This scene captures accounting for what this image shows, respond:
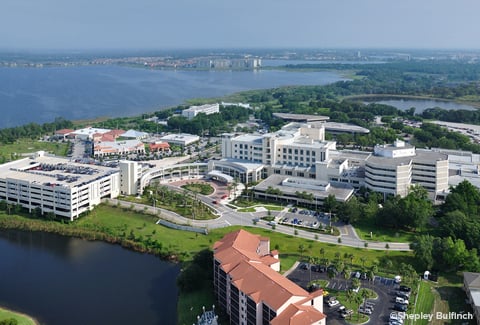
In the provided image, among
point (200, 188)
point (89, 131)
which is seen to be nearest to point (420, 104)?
point (89, 131)

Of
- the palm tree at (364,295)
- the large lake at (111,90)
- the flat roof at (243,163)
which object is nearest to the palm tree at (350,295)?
the palm tree at (364,295)

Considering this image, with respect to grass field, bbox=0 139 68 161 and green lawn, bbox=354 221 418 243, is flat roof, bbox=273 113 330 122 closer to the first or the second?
grass field, bbox=0 139 68 161

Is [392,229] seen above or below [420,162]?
below

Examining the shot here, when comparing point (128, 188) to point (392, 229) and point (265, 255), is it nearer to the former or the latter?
point (265, 255)

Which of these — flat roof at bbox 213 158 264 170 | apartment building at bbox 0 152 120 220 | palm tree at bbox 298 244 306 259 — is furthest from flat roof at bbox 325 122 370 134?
palm tree at bbox 298 244 306 259

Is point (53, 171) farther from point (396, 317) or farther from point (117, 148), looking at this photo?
point (396, 317)

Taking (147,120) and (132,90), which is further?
(132,90)

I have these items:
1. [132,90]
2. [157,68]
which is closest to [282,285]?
[132,90]
